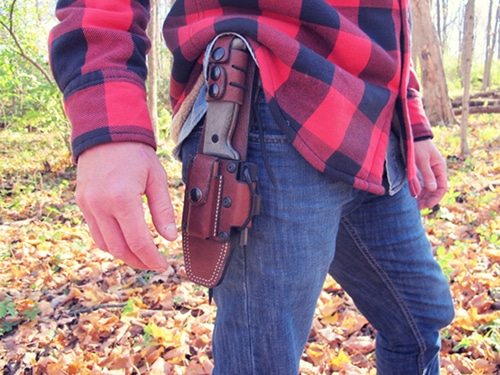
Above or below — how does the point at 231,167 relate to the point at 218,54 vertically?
below

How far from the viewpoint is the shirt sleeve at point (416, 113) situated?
3.94 ft

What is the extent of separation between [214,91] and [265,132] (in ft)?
0.41

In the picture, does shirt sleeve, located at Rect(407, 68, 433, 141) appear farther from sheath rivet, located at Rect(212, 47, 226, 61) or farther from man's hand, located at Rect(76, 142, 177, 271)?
man's hand, located at Rect(76, 142, 177, 271)

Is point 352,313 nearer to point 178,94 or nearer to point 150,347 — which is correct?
point 150,347

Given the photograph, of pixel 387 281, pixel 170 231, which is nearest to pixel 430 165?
pixel 387 281

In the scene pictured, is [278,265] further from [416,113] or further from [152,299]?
[152,299]

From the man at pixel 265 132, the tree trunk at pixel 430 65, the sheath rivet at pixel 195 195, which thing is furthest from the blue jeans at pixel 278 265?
the tree trunk at pixel 430 65

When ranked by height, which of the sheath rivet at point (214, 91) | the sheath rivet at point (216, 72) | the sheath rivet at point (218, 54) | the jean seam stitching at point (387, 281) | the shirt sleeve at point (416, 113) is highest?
the sheath rivet at point (218, 54)

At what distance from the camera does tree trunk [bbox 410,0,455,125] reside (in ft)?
25.3

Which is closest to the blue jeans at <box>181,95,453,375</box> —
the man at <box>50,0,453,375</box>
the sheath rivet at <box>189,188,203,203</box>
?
the man at <box>50,0,453,375</box>

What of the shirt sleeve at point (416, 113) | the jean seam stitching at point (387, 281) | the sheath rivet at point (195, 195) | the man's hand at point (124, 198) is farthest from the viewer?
the shirt sleeve at point (416, 113)

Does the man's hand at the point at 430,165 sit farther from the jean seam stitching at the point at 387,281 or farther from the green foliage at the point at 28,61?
the green foliage at the point at 28,61

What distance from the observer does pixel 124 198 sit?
66 centimetres

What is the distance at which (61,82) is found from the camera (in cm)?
78
